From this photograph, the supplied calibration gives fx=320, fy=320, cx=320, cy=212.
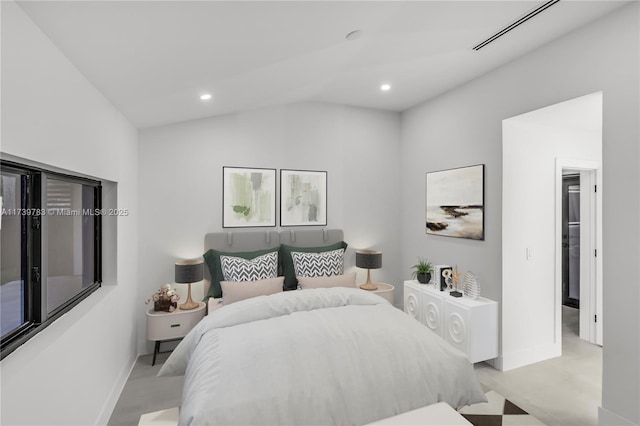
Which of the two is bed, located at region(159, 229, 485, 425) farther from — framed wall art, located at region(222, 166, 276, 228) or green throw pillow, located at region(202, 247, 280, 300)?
framed wall art, located at region(222, 166, 276, 228)

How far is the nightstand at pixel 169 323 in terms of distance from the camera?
2996mm

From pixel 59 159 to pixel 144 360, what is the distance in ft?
7.94

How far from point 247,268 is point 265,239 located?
50cm

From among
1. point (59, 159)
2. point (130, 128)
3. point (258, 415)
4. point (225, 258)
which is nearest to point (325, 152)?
point (225, 258)

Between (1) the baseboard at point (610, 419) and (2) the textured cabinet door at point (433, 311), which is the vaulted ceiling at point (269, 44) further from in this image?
(1) the baseboard at point (610, 419)

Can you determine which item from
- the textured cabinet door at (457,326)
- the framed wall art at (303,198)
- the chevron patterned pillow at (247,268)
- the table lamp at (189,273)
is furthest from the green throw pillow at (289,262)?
the textured cabinet door at (457,326)

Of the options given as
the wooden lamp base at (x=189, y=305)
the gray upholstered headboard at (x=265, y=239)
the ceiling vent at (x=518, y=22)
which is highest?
the ceiling vent at (x=518, y=22)

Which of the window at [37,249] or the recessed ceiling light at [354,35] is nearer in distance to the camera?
the window at [37,249]

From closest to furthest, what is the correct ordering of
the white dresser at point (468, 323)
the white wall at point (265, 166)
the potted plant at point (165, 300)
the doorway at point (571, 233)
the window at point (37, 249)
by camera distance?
the window at point (37, 249) < the white dresser at point (468, 323) < the potted plant at point (165, 300) < the white wall at point (265, 166) < the doorway at point (571, 233)

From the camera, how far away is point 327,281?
337 centimetres

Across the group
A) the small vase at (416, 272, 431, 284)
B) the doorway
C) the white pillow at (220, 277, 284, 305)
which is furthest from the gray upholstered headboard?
the doorway

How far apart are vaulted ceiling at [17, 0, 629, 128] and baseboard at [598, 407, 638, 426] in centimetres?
264

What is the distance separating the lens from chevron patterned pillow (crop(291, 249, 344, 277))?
3.54 m

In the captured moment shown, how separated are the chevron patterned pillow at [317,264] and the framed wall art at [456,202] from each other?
1202 mm
